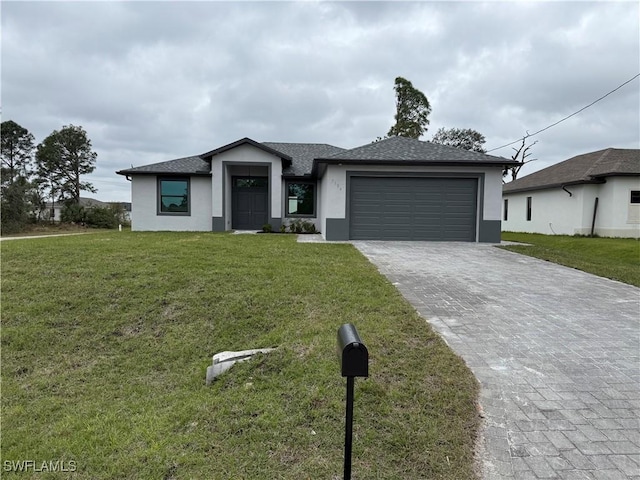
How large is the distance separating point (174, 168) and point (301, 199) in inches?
242

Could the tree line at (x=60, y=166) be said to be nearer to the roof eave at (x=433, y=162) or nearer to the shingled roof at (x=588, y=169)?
the roof eave at (x=433, y=162)

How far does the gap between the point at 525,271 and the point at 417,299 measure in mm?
3891

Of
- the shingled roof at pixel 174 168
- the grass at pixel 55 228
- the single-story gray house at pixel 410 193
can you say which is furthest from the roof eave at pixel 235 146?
the grass at pixel 55 228

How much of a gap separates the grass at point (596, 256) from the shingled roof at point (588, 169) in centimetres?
425

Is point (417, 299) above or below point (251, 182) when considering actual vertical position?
below

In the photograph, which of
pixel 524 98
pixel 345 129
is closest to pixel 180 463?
pixel 524 98

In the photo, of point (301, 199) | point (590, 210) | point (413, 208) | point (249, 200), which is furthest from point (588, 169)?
point (249, 200)

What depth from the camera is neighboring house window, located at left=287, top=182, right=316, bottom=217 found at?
1730 centimetres

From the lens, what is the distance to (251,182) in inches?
708

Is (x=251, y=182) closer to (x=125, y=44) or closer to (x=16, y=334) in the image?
(x=125, y=44)

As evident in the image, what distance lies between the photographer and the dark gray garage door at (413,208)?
505 inches

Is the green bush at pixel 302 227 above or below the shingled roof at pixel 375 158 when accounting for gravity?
below

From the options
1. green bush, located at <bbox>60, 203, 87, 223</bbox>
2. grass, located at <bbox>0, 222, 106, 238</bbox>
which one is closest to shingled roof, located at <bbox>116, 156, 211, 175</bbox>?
grass, located at <bbox>0, 222, 106, 238</bbox>

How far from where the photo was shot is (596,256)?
12.1m
